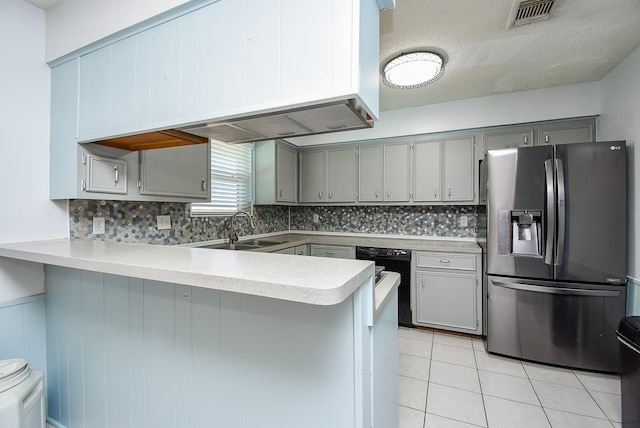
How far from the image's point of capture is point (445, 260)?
2904 mm

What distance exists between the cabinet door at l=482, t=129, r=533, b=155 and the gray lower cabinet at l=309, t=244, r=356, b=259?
70.5 inches

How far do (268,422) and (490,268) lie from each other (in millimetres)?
2205

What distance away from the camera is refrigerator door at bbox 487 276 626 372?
2156mm

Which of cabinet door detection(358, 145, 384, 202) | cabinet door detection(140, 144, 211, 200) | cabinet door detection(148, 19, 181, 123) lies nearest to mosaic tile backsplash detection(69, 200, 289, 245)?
cabinet door detection(140, 144, 211, 200)

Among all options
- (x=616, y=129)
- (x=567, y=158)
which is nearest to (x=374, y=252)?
(x=567, y=158)

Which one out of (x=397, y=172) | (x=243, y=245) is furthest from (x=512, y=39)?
(x=243, y=245)

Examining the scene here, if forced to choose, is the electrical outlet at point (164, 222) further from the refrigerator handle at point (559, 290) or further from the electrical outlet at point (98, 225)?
the refrigerator handle at point (559, 290)

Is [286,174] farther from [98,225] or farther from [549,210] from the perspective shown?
[549,210]

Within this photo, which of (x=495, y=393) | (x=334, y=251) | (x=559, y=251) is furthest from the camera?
(x=334, y=251)

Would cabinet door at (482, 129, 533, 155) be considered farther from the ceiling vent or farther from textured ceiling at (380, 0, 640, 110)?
the ceiling vent

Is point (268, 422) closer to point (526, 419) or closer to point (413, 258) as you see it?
point (526, 419)

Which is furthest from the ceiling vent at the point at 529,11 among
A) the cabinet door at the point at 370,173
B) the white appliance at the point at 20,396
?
the white appliance at the point at 20,396

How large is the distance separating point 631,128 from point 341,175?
2648 millimetres

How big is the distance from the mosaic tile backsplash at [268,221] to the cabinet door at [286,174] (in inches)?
14.5
